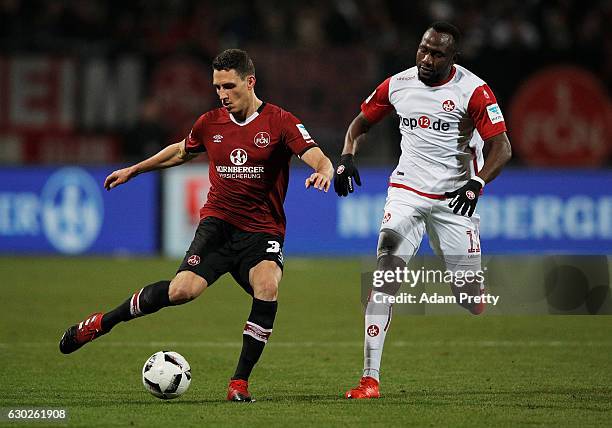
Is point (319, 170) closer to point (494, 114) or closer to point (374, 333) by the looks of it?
point (374, 333)

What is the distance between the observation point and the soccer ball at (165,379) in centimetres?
697

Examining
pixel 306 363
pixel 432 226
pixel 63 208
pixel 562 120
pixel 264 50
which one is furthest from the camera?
pixel 562 120

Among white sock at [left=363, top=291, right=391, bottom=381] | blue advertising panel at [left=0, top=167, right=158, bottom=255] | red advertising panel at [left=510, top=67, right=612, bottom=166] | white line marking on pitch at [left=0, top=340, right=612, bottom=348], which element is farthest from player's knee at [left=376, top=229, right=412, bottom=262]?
red advertising panel at [left=510, top=67, right=612, bottom=166]

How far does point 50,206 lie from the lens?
54.7 feet

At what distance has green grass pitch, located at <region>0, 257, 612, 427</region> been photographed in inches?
261

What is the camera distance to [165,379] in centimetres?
697

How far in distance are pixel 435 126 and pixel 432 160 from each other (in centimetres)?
22

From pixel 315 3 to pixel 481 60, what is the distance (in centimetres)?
282

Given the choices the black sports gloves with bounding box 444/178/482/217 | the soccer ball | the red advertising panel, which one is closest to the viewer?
the soccer ball

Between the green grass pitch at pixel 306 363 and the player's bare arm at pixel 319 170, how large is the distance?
1266mm

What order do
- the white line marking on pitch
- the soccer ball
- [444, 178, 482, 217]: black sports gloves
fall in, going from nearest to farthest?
the soccer ball
[444, 178, 482, 217]: black sports gloves
the white line marking on pitch

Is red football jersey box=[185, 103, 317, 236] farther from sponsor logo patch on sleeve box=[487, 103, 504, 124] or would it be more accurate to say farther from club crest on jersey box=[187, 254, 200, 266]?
sponsor logo patch on sleeve box=[487, 103, 504, 124]

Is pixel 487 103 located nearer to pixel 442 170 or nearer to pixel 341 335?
pixel 442 170

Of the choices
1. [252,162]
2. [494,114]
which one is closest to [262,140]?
[252,162]
